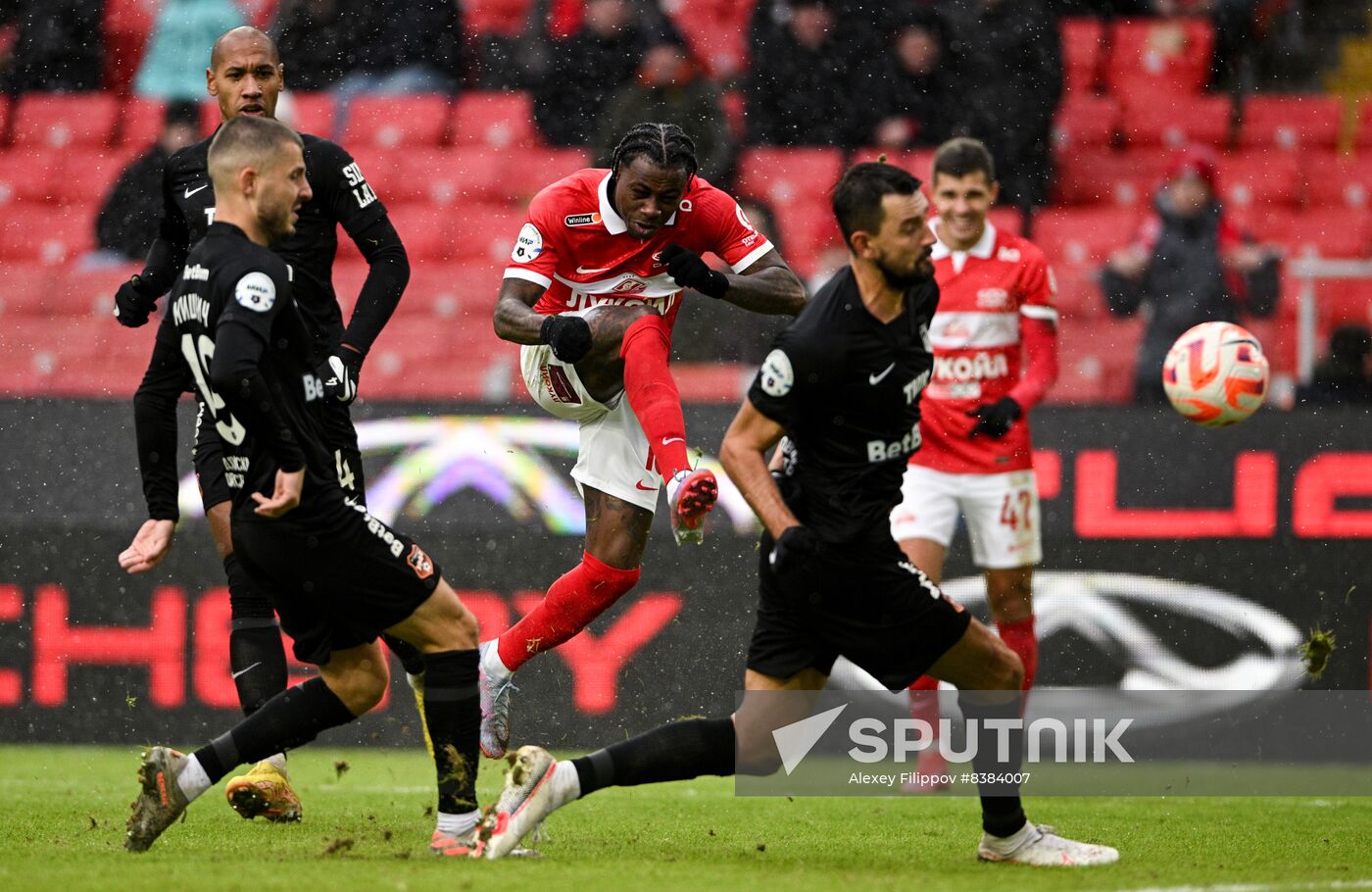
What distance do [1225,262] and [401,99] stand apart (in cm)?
512

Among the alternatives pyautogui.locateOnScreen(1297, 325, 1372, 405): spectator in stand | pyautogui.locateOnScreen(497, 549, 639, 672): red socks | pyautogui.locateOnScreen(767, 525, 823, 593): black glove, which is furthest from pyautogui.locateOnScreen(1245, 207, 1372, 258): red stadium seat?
pyautogui.locateOnScreen(767, 525, 823, 593): black glove

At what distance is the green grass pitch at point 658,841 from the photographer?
171 inches

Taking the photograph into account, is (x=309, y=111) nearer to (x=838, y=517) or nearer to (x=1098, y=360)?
(x=1098, y=360)

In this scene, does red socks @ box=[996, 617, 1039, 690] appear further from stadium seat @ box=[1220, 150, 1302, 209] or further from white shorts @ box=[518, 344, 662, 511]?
stadium seat @ box=[1220, 150, 1302, 209]

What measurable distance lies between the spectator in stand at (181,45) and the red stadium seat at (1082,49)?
5241 mm

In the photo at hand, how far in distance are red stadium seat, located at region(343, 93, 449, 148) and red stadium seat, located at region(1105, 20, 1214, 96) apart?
4.28 metres

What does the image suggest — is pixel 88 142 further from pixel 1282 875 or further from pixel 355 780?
pixel 1282 875

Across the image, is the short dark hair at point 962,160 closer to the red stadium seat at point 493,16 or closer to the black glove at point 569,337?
the black glove at point 569,337

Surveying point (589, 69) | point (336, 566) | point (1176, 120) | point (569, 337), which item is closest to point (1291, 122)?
point (1176, 120)

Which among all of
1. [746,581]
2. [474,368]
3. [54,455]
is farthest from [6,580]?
[746,581]

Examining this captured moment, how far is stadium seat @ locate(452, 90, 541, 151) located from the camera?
10.8 meters

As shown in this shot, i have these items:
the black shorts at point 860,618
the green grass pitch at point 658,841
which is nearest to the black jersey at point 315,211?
the green grass pitch at point 658,841

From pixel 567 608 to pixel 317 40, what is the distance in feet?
20.7

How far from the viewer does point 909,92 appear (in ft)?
33.3
